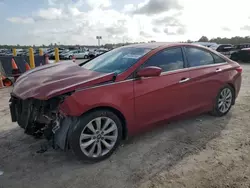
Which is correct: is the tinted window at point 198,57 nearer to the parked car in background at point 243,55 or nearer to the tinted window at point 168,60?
the tinted window at point 168,60

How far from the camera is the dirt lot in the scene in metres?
2.66

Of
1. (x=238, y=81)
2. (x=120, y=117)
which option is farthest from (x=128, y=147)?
(x=238, y=81)

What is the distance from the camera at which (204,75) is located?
13.5ft

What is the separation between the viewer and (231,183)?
261cm

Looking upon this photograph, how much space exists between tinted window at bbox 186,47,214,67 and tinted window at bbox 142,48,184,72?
8.5 inches

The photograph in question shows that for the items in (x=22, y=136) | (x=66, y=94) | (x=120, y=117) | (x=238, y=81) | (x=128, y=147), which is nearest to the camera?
(x=66, y=94)

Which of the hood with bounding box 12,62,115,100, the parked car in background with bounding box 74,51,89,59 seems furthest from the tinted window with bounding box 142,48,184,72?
the parked car in background with bounding box 74,51,89,59

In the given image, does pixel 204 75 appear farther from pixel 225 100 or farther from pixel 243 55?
pixel 243 55

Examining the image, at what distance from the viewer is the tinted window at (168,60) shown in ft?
11.7

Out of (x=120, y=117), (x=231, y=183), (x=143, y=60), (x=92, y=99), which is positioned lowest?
(x=231, y=183)

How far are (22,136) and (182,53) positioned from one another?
10.2 feet

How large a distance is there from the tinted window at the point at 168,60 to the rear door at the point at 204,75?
0.20 metres

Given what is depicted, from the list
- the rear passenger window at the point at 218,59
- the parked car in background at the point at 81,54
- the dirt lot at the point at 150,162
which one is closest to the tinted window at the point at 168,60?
the rear passenger window at the point at 218,59

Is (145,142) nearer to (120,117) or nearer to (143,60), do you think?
(120,117)
